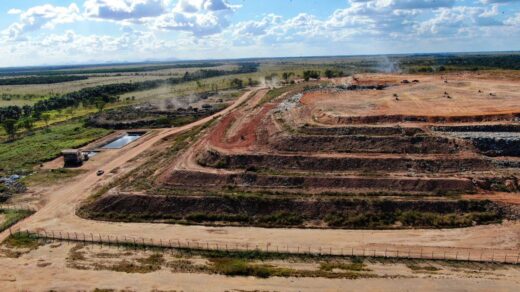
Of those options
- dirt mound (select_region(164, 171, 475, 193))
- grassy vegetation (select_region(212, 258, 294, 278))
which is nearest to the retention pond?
dirt mound (select_region(164, 171, 475, 193))

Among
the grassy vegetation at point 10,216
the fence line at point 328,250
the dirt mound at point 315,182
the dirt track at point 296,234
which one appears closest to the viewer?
the fence line at point 328,250

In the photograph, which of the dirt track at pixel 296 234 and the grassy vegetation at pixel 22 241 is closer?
the dirt track at pixel 296 234

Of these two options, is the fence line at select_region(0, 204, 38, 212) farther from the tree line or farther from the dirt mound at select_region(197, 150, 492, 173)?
the tree line

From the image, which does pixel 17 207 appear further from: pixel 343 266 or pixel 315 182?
pixel 343 266

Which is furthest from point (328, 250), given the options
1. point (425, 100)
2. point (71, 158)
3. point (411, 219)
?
point (425, 100)

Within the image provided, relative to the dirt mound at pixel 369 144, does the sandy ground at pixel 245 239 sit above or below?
below

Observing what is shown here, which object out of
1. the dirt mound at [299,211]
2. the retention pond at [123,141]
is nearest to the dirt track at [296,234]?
the dirt mound at [299,211]

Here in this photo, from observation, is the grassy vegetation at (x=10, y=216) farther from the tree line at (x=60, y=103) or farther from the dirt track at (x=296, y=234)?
the tree line at (x=60, y=103)
